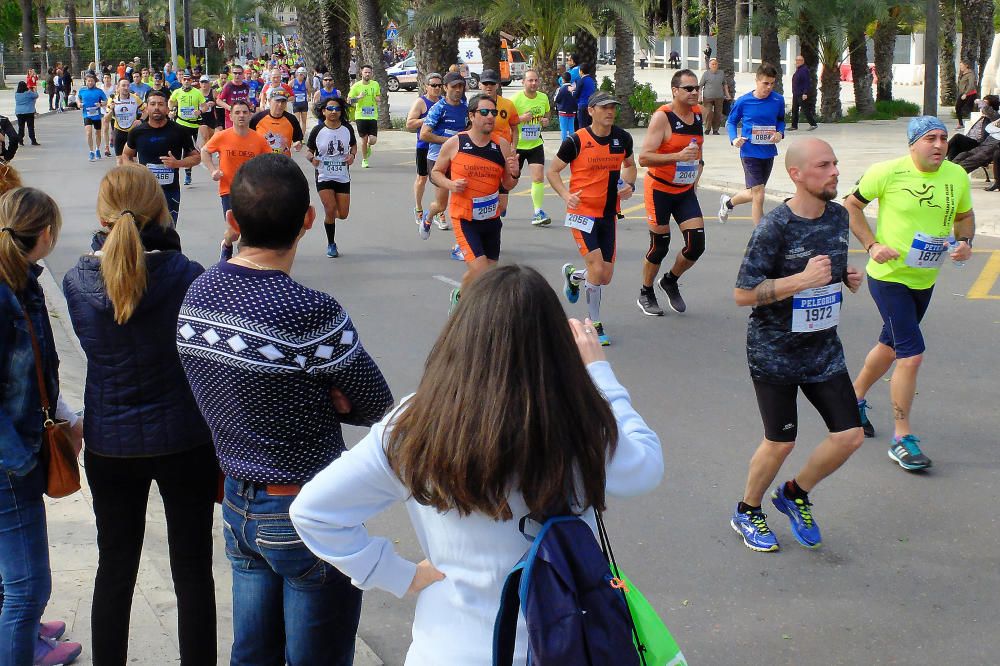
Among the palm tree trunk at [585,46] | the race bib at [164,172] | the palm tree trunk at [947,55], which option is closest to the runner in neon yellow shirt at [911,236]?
the race bib at [164,172]

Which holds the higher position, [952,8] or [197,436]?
[952,8]

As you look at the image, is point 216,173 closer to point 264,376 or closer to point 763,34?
point 264,376

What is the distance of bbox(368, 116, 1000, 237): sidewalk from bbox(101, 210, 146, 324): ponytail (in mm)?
12368

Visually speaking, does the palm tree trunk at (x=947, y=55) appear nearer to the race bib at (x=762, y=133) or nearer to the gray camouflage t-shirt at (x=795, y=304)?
the race bib at (x=762, y=133)

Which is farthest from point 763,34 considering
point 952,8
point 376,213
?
point 376,213

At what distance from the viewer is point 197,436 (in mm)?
3480

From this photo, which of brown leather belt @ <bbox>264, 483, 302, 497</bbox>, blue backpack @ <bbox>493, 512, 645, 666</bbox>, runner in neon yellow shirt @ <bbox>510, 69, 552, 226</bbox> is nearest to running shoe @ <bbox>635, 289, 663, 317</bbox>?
runner in neon yellow shirt @ <bbox>510, 69, 552, 226</bbox>

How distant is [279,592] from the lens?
3.10 meters

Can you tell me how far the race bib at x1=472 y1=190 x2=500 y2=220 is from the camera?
29.5 ft

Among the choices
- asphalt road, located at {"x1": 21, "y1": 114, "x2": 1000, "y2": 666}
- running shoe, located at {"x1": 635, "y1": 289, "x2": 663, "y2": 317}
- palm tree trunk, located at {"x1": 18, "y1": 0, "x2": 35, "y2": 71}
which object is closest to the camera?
asphalt road, located at {"x1": 21, "y1": 114, "x2": 1000, "y2": 666}

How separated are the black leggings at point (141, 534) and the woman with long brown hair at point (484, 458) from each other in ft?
4.03

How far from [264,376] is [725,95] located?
25.0m

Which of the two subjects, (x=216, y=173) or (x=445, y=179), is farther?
(x=216, y=173)

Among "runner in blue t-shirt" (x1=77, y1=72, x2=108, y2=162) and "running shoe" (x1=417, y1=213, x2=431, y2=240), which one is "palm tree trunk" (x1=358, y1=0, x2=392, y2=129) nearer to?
"runner in blue t-shirt" (x1=77, y1=72, x2=108, y2=162)
